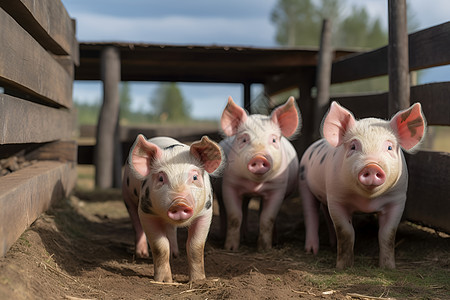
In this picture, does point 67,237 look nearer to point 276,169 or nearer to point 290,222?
point 276,169

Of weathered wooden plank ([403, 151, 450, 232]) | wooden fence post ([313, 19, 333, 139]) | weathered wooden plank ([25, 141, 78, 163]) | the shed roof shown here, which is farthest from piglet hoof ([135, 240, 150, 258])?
the shed roof

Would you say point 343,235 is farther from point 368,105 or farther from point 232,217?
point 368,105

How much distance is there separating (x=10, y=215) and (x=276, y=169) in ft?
8.38

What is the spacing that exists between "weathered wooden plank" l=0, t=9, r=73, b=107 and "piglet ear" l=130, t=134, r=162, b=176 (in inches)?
38.1

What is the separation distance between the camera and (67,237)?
5141 mm

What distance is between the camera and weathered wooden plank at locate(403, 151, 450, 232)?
198 inches

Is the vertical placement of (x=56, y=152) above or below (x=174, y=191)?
above

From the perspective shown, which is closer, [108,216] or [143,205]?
[143,205]

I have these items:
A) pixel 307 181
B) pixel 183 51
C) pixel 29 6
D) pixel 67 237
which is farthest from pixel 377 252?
pixel 183 51

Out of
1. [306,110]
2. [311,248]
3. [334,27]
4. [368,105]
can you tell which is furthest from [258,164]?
[334,27]

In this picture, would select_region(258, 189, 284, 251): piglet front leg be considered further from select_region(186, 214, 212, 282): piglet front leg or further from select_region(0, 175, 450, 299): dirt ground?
select_region(186, 214, 212, 282): piglet front leg

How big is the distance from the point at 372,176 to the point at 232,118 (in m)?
1.73

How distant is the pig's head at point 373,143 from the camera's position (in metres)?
4.10

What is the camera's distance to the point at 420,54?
5.51 m
